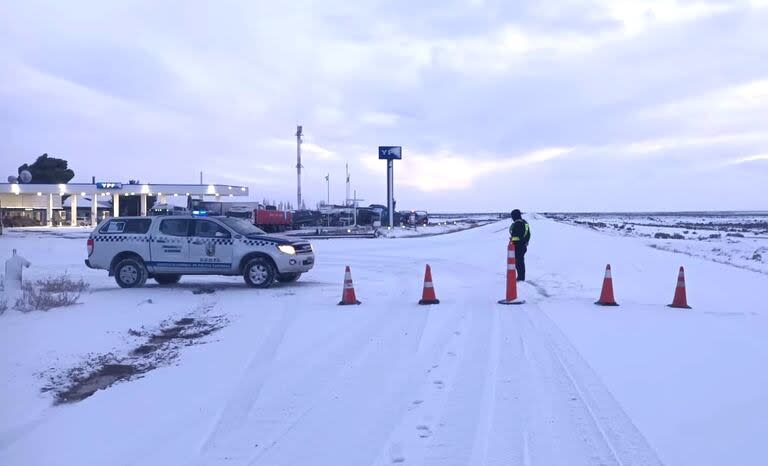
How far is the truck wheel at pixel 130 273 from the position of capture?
17.6 meters

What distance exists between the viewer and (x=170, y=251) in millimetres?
17578

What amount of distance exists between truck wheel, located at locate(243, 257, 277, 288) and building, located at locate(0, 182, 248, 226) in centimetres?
5455

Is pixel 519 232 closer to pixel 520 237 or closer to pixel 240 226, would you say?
pixel 520 237

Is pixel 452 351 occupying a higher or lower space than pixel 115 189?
lower

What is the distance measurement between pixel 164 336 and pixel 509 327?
552cm

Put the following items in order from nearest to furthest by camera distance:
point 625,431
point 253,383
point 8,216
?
point 625,431
point 253,383
point 8,216

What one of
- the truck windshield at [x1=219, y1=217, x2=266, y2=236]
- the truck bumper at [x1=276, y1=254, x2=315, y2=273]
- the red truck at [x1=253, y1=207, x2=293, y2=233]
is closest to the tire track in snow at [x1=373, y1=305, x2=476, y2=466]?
the truck bumper at [x1=276, y1=254, x2=315, y2=273]

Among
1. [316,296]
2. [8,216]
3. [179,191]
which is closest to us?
[316,296]

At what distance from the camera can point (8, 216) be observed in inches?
3054

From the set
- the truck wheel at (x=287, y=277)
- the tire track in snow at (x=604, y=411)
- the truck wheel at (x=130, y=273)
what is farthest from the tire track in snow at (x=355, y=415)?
the truck wheel at (x=130, y=273)

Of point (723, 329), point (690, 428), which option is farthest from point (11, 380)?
point (723, 329)

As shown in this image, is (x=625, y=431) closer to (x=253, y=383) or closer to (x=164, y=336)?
(x=253, y=383)

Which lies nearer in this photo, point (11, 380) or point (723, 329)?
point (11, 380)

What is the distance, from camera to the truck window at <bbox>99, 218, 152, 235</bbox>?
58.3ft
